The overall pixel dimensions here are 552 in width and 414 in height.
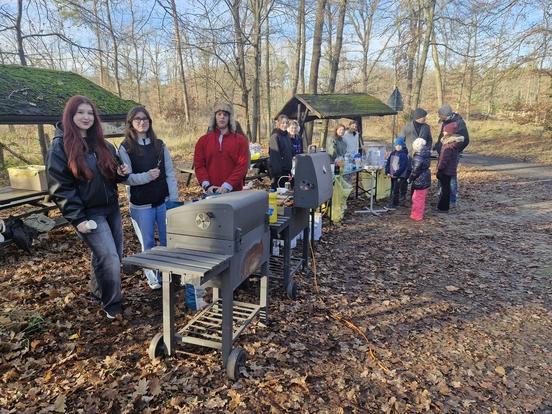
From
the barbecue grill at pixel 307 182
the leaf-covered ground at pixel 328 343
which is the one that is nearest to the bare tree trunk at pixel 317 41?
the leaf-covered ground at pixel 328 343

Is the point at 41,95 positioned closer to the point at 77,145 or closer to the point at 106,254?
the point at 77,145

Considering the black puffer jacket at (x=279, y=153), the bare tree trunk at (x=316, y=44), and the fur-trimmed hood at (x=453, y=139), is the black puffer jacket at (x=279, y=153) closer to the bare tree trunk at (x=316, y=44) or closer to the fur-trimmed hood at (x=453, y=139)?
the fur-trimmed hood at (x=453, y=139)

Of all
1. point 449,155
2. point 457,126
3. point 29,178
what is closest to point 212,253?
point 29,178

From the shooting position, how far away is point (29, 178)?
635 cm

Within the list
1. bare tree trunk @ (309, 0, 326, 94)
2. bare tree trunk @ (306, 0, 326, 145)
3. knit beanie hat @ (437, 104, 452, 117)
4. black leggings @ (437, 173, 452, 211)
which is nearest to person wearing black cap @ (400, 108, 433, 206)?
knit beanie hat @ (437, 104, 452, 117)

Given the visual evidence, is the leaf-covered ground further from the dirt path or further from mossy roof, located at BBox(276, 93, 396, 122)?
the dirt path

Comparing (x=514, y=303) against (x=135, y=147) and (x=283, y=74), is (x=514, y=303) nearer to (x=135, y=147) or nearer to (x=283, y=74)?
(x=135, y=147)

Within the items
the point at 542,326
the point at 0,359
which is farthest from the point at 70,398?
the point at 542,326

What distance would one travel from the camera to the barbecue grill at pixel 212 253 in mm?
2316

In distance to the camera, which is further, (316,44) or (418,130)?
(316,44)

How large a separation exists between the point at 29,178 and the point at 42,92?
1.42 m

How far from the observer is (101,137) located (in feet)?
10.4

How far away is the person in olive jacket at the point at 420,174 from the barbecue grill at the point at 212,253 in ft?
15.5

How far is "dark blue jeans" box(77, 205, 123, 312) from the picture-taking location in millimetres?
3100
